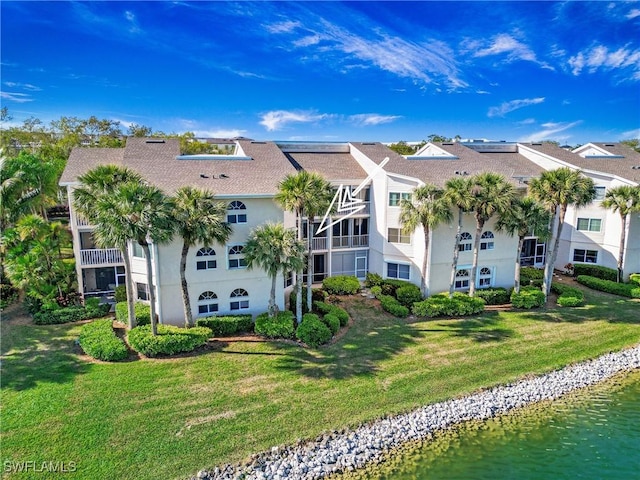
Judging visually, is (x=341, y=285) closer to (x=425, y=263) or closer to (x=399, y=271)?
(x=399, y=271)

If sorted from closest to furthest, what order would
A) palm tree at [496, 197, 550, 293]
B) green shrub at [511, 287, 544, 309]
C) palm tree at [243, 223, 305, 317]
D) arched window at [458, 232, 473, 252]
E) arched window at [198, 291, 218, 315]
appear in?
palm tree at [243, 223, 305, 317]
arched window at [198, 291, 218, 315]
palm tree at [496, 197, 550, 293]
green shrub at [511, 287, 544, 309]
arched window at [458, 232, 473, 252]

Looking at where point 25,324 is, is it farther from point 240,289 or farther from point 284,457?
point 284,457

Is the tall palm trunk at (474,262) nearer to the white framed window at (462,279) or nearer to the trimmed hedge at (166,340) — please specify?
the white framed window at (462,279)

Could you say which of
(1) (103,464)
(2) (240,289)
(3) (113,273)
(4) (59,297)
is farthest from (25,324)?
(1) (103,464)

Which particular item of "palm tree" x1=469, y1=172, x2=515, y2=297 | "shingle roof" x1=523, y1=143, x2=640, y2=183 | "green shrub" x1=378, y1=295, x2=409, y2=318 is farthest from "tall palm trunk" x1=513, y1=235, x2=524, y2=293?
→ "shingle roof" x1=523, y1=143, x2=640, y2=183

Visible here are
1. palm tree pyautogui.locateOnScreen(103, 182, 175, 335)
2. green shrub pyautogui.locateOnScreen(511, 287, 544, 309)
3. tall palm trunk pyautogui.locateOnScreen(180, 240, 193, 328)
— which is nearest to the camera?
palm tree pyautogui.locateOnScreen(103, 182, 175, 335)

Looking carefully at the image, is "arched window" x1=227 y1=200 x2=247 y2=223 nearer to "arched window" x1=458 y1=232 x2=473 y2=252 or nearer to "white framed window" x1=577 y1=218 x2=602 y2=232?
"arched window" x1=458 y1=232 x2=473 y2=252

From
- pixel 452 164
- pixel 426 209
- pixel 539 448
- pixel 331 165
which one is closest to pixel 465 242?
pixel 426 209
